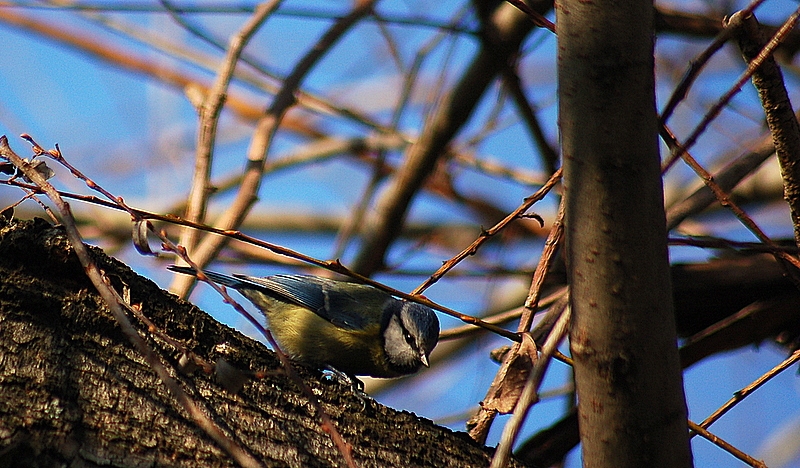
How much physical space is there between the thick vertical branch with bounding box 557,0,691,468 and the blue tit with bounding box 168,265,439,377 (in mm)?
1694

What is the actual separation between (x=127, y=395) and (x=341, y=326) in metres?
1.66

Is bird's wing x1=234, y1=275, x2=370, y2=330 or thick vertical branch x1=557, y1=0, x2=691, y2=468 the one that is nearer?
thick vertical branch x1=557, y1=0, x2=691, y2=468

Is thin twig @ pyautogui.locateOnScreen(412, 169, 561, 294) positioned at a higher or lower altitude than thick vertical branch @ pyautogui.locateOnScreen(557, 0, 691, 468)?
higher

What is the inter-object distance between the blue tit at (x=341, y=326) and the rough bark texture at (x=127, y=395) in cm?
132

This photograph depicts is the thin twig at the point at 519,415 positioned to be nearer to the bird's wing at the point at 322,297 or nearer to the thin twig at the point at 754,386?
the thin twig at the point at 754,386

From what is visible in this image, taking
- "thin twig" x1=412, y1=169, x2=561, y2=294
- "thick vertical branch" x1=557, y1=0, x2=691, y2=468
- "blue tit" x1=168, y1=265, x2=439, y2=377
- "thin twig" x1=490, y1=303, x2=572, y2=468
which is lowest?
"thin twig" x1=490, y1=303, x2=572, y2=468

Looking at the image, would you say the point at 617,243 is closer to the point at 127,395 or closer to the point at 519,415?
the point at 519,415

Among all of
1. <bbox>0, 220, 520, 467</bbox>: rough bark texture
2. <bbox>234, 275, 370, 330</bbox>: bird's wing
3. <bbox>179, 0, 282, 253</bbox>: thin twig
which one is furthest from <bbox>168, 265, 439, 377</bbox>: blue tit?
<bbox>0, 220, 520, 467</bbox>: rough bark texture

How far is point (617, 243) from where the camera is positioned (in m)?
1.38

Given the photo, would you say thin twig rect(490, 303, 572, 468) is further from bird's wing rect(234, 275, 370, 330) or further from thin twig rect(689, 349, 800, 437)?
bird's wing rect(234, 275, 370, 330)

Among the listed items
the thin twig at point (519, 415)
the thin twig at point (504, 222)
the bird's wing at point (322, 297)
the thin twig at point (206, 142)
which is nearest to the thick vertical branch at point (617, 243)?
the thin twig at point (519, 415)

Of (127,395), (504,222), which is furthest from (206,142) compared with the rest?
(127,395)

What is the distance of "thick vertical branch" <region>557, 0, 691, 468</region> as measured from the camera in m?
1.33

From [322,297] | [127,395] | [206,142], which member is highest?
[206,142]
